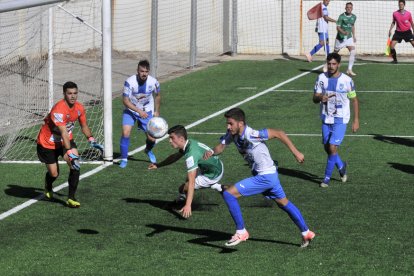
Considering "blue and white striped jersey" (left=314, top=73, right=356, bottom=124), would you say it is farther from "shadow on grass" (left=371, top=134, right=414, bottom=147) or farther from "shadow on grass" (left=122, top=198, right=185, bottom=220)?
"shadow on grass" (left=371, top=134, right=414, bottom=147)

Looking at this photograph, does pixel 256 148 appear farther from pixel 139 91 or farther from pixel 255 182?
pixel 139 91

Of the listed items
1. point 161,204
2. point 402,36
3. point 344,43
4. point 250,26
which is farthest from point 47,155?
point 250,26

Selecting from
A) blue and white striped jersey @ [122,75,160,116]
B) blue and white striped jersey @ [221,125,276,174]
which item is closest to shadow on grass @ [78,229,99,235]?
blue and white striped jersey @ [221,125,276,174]

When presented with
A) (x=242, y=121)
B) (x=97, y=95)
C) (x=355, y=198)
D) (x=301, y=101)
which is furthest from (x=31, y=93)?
(x=242, y=121)

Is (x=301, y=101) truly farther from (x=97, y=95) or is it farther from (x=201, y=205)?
(x=201, y=205)

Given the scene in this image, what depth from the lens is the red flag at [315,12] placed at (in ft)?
104

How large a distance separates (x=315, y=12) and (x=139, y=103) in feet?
47.8

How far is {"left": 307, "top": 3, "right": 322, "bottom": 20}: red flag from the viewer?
104 feet

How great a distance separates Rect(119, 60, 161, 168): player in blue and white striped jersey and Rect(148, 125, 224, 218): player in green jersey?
4.17m

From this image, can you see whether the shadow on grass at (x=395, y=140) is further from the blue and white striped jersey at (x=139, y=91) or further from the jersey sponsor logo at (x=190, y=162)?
the jersey sponsor logo at (x=190, y=162)

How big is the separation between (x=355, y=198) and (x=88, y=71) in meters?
11.9

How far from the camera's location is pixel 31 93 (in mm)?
22125

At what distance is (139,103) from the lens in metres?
18.7

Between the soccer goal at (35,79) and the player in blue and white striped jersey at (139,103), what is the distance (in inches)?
13.7
